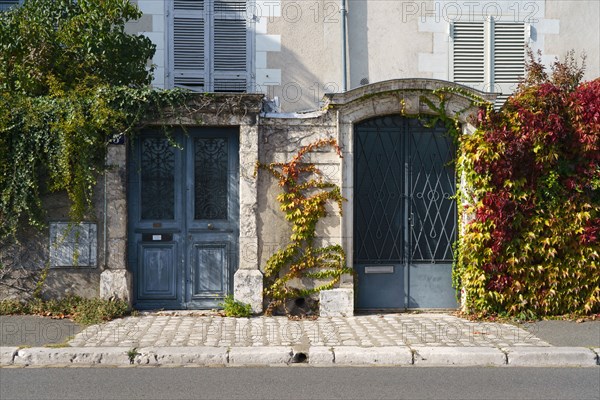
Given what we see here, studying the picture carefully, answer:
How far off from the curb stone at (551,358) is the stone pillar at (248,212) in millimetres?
3081

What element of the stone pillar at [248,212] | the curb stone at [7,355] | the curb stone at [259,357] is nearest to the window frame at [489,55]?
the stone pillar at [248,212]

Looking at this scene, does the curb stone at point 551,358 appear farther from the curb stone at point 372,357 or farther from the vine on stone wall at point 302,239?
the vine on stone wall at point 302,239

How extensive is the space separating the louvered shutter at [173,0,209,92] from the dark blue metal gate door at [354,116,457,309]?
3.08 m

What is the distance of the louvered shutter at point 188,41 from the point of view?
10.0 meters

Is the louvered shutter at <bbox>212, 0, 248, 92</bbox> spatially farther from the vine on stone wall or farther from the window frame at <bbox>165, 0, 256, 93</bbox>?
the vine on stone wall

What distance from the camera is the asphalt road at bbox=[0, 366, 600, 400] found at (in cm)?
518

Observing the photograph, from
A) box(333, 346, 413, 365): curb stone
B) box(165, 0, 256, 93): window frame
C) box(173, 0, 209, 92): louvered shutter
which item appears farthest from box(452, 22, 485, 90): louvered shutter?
box(333, 346, 413, 365): curb stone

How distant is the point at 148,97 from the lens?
7828mm

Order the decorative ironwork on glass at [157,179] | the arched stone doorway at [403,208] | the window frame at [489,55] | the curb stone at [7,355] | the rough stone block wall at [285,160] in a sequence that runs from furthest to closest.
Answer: the window frame at [489,55]
the arched stone doorway at [403,208]
the decorative ironwork on glass at [157,179]
the rough stone block wall at [285,160]
the curb stone at [7,355]

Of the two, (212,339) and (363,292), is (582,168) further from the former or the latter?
(212,339)

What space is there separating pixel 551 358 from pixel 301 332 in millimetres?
2517

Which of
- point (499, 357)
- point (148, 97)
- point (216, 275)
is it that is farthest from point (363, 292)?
point (148, 97)

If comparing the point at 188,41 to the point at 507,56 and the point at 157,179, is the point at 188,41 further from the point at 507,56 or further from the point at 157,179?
the point at 507,56

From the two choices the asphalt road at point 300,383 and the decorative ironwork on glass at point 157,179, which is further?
the decorative ironwork on glass at point 157,179
